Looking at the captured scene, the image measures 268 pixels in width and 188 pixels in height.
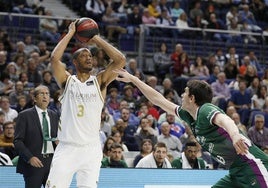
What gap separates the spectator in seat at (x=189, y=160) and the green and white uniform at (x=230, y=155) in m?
5.15

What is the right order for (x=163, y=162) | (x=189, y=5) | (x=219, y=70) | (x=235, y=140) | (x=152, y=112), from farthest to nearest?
(x=189, y=5), (x=219, y=70), (x=152, y=112), (x=163, y=162), (x=235, y=140)

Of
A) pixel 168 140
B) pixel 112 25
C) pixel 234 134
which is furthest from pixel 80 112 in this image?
pixel 112 25

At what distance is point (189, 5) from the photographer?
2328 cm

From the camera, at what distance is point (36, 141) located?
32.0ft

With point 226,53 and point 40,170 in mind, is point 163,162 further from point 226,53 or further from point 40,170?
point 226,53

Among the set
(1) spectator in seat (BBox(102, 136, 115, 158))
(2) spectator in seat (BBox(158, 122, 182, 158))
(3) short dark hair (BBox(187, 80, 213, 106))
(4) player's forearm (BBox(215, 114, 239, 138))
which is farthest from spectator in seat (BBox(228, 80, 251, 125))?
(4) player's forearm (BBox(215, 114, 239, 138))

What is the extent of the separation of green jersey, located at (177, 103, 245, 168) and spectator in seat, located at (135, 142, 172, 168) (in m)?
4.85

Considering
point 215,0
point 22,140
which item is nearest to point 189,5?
point 215,0

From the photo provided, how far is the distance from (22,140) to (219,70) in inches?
407

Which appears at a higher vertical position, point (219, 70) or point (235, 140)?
point (235, 140)

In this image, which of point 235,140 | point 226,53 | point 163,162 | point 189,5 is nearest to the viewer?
point 235,140

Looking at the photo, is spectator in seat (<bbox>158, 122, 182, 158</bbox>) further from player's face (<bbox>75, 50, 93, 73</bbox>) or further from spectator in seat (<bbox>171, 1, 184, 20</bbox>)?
spectator in seat (<bbox>171, 1, 184, 20</bbox>)

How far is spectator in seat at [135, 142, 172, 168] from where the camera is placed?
39.7 feet

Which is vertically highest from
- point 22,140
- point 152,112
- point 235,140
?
point 235,140
